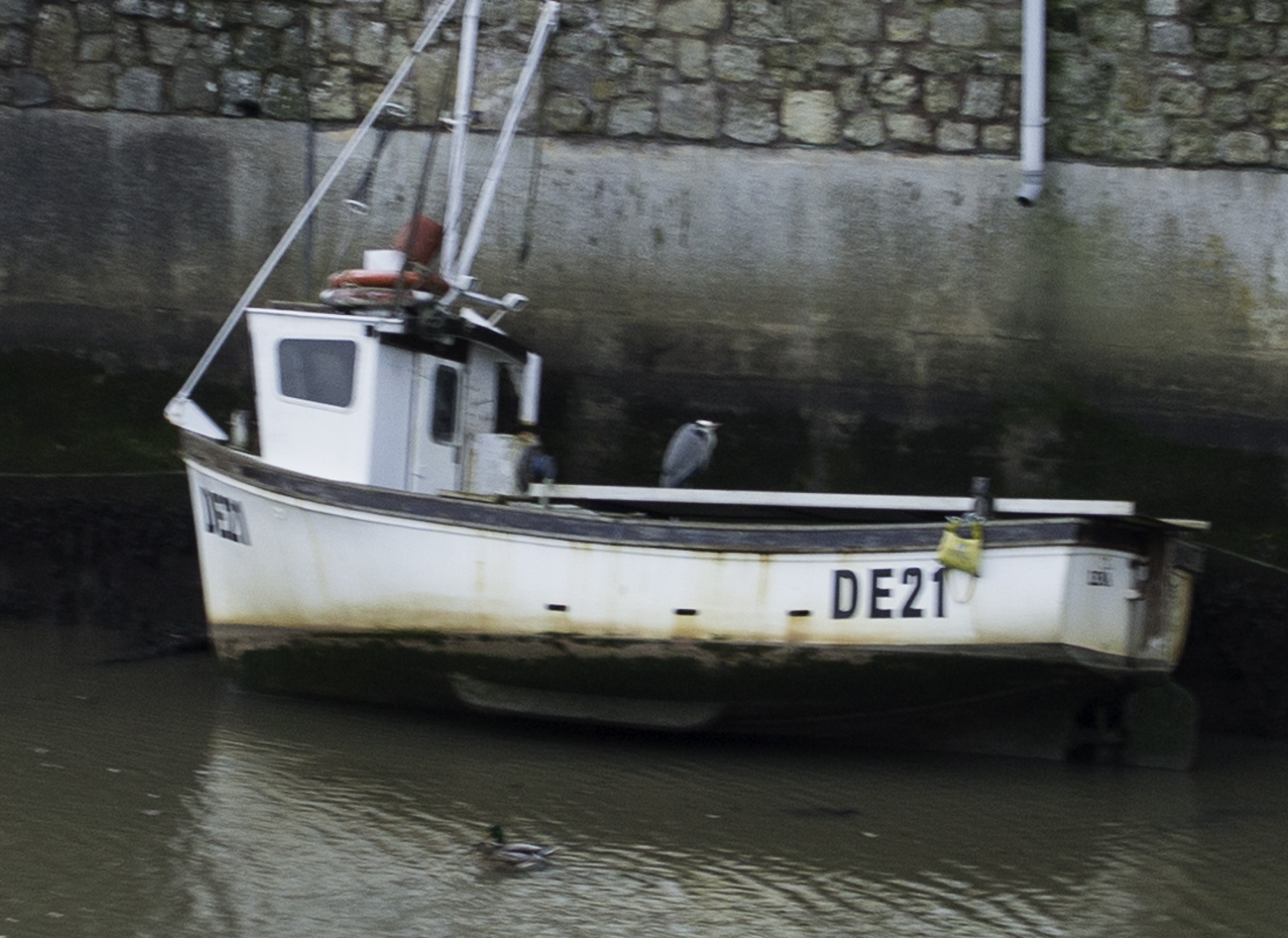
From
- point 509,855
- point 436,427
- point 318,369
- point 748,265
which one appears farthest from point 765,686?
point 748,265

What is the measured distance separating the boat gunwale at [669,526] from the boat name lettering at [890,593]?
0.34 feet

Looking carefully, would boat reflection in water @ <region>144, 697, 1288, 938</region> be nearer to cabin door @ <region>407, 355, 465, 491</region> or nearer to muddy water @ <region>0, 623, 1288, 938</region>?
muddy water @ <region>0, 623, 1288, 938</region>

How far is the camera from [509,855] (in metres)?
4.97

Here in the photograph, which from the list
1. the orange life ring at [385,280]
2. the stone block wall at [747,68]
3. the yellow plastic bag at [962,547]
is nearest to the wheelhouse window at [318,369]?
the orange life ring at [385,280]

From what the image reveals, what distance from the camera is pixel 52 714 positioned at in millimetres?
6660

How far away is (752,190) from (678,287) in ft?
2.16

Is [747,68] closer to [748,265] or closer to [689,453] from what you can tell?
[748,265]

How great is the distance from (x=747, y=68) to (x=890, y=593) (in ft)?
11.4

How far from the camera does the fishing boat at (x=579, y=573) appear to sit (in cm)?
616

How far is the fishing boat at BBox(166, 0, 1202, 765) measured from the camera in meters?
6.16

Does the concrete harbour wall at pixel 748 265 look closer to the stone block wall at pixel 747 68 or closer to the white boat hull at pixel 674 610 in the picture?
the stone block wall at pixel 747 68

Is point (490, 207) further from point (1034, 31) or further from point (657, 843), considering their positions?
point (657, 843)

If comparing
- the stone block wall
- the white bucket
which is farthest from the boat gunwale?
the stone block wall

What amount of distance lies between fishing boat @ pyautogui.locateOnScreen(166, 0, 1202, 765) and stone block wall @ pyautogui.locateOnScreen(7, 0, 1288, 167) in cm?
92
